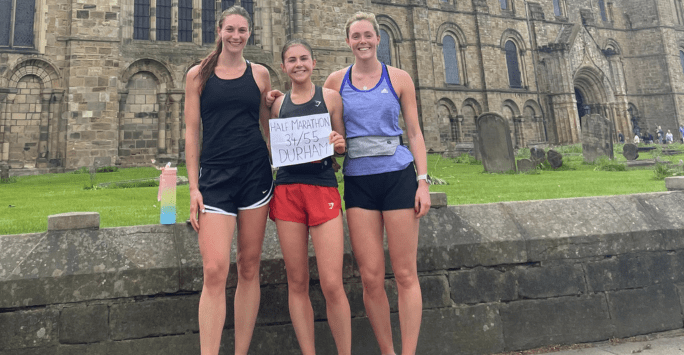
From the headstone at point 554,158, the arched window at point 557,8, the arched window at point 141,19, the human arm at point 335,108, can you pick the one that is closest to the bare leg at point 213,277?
the human arm at point 335,108

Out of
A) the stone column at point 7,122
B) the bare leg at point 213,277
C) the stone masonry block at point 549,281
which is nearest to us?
the bare leg at point 213,277

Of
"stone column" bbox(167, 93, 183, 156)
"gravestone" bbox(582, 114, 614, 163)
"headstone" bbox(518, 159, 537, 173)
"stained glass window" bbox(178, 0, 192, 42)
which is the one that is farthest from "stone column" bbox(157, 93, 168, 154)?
"gravestone" bbox(582, 114, 614, 163)

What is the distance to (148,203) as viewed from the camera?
6102mm

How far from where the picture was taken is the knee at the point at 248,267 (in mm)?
2184

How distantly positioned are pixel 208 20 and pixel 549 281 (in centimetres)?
1641

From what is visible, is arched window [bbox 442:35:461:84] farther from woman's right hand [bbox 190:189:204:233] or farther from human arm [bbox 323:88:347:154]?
woman's right hand [bbox 190:189:204:233]

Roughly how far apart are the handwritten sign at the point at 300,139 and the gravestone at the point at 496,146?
10.2m

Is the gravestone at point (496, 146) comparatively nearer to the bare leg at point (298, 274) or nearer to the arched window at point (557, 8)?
the bare leg at point (298, 274)

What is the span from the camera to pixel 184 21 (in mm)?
15305

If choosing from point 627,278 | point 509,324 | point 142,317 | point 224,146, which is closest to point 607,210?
point 627,278

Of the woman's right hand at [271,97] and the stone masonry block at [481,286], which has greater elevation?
the woman's right hand at [271,97]

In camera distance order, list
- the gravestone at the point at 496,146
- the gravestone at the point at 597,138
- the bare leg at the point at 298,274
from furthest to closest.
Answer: the gravestone at the point at 597,138, the gravestone at the point at 496,146, the bare leg at the point at 298,274

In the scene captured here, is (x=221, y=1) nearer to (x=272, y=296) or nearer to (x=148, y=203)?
(x=148, y=203)

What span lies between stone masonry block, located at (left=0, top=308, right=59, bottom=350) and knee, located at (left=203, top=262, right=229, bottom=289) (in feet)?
3.53
